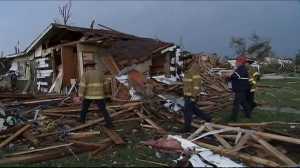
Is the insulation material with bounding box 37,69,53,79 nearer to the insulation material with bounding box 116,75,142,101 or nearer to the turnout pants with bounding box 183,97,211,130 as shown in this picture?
the insulation material with bounding box 116,75,142,101

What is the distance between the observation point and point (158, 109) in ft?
44.6

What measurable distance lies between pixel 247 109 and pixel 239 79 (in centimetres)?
122

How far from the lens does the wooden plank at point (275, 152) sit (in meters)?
7.55

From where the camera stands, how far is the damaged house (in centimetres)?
1886

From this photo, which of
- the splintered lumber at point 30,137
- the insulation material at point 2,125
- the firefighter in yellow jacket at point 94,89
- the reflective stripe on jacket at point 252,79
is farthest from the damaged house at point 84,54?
the splintered lumber at point 30,137

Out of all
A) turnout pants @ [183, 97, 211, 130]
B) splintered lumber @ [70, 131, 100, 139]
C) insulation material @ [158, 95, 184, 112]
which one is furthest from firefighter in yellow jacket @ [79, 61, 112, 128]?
insulation material @ [158, 95, 184, 112]

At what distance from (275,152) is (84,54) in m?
12.8

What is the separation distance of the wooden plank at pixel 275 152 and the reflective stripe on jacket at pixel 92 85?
4463 millimetres

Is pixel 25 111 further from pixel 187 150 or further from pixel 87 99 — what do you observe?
pixel 187 150

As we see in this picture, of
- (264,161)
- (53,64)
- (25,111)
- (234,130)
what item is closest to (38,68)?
(53,64)

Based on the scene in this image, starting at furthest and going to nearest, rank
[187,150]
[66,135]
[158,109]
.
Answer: [158,109] → [66,135] → [187,150]

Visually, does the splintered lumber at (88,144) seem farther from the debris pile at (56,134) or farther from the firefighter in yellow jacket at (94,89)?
the firefighter in yellow jacket at (94,89)

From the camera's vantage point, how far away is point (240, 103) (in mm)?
12633

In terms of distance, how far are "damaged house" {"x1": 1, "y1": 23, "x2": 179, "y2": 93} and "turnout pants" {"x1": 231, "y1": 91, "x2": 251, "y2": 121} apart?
22.1ft
